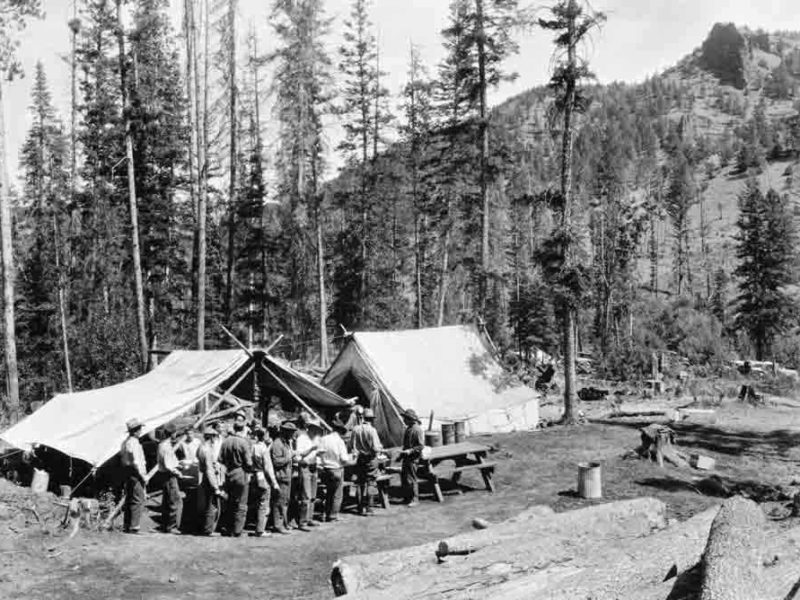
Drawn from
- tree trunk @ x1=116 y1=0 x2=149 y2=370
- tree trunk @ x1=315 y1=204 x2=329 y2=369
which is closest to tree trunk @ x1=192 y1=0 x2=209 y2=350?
tree trunk @ x1=116 y1=0 x2=149 y2=370

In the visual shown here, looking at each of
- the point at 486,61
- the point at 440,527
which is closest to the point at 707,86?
the point at 486,61

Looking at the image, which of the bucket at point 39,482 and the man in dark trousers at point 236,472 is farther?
the bucket at point 39,482

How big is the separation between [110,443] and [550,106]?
13992mm

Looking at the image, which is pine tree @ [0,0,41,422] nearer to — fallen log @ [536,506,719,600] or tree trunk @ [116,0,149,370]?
tree trunk @ [116,0,149,370]

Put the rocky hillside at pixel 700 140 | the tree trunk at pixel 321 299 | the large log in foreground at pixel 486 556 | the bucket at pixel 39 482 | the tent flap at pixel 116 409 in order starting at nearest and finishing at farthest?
the large log in foreground at pixel 486 556, the tent flap at pixel 116 409, the bucket at pixel 39 482, the tree trunk at pixel 321 299, the rocky hillside at pixel 700 140

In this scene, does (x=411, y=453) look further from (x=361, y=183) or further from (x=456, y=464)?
(x=361, y=183)

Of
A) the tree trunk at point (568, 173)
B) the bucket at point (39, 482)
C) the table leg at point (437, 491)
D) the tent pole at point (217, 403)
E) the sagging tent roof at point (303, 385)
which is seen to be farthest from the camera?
the tree trunk at point (568, 173)

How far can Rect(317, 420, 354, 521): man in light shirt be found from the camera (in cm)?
1034

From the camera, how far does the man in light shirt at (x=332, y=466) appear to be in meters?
10.3

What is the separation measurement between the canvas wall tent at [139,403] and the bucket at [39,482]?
533 millimetres

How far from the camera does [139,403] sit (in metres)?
11.7

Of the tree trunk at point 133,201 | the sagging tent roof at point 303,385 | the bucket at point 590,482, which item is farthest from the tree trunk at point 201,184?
the bucket at point 590,482

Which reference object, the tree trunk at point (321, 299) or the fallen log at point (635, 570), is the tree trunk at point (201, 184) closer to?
the tree trunk at point (321, 299)

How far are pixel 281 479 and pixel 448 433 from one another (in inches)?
242
